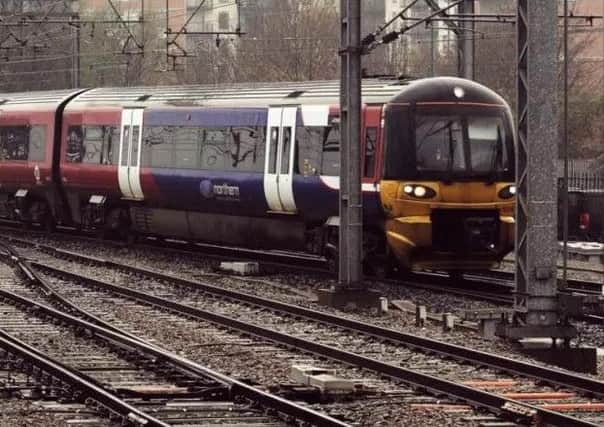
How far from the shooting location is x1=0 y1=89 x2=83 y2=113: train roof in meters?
32.8

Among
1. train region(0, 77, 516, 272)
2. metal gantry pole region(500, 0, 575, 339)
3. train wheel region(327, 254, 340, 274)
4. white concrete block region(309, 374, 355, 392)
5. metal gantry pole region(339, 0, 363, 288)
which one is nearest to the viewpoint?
white concrete block region(309, 374, 355, 392)

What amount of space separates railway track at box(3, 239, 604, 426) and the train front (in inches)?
114

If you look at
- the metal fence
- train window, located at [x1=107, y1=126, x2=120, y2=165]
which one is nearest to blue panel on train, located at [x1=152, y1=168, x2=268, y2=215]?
train window, located at [x1=107, y1=126, x2=120, y2=165]

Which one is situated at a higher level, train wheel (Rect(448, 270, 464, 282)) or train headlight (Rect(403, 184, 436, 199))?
train headlight (Rect(403, 184, 436, 199))

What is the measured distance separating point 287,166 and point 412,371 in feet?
36.8

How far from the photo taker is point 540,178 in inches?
604

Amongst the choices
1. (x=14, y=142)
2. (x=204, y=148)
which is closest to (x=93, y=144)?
(x=14, y=142)

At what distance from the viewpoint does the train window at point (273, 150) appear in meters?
24.1

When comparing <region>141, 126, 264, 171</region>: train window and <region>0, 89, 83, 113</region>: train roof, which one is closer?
<region>141, 126, 264, 171</region>: train window

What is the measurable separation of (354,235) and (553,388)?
7209mm

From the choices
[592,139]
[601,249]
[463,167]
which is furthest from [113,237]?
[592,139]

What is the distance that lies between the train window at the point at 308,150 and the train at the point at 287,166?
3 centimetres

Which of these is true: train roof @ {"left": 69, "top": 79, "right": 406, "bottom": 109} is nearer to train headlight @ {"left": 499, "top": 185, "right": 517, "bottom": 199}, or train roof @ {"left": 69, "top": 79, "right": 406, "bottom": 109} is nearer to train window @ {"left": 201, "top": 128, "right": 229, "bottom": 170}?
train window @ {"left": 201, "top": 128, "right": 229, "bottom": 170}

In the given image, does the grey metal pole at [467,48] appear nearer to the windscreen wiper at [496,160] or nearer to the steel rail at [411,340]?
the windscreen wiper at [496,160]
